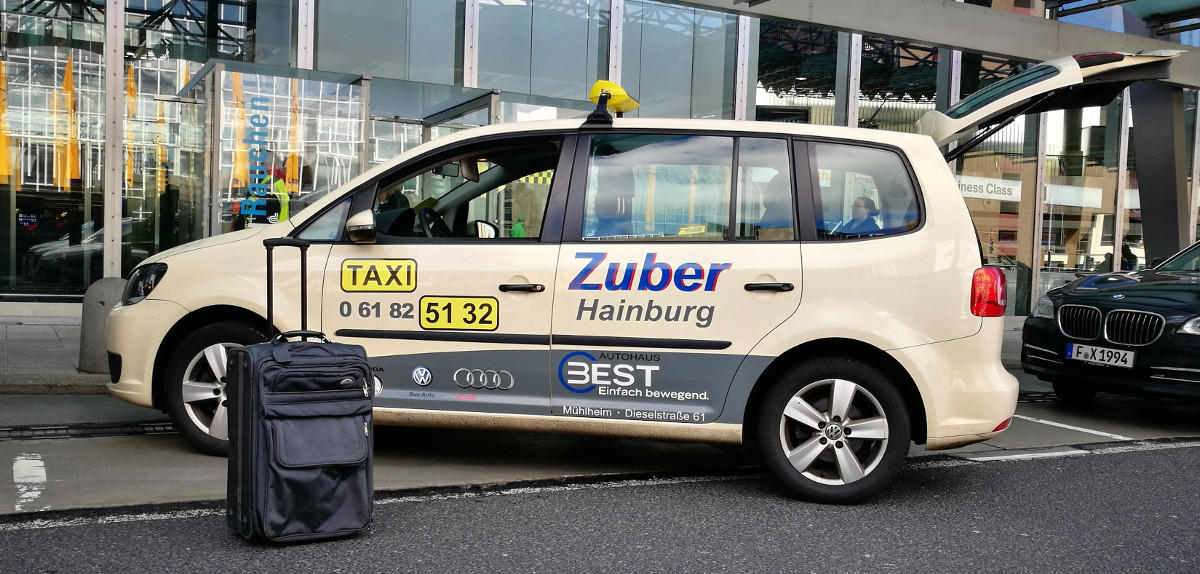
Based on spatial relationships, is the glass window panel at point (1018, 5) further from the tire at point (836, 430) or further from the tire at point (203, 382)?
the tire at point (203, 382)

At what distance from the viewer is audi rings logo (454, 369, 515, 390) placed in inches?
188

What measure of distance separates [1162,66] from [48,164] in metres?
11.1

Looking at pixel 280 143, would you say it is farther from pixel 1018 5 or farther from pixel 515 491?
pixel 1018 5

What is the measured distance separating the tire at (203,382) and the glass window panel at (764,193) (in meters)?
2.45

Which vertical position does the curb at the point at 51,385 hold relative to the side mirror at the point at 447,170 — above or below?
below

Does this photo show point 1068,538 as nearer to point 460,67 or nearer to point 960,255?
point 960,255

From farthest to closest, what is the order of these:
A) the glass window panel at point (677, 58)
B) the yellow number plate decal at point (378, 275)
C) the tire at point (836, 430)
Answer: the glass window panel at point (677, 58) → the yellow number plate decal at point (378, 275) → the tire at point (836, 430)

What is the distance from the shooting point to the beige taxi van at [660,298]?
15.1 feet

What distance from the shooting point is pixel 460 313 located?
480 cm

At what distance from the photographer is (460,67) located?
13.2m

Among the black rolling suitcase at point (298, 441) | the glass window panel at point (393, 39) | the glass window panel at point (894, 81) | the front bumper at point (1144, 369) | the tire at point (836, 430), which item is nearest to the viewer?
the black rolling suitcase at point (298, 441)

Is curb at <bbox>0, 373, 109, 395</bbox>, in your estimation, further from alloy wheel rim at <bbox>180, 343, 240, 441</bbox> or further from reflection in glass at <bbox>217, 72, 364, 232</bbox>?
reflection in glass at <bbox>217, 72, 364, 232</bbox>

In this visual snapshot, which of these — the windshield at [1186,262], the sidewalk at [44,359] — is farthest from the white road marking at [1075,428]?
the windshield at [1186,262]

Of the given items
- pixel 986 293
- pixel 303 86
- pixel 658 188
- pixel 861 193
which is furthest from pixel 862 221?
pixel 303 86
